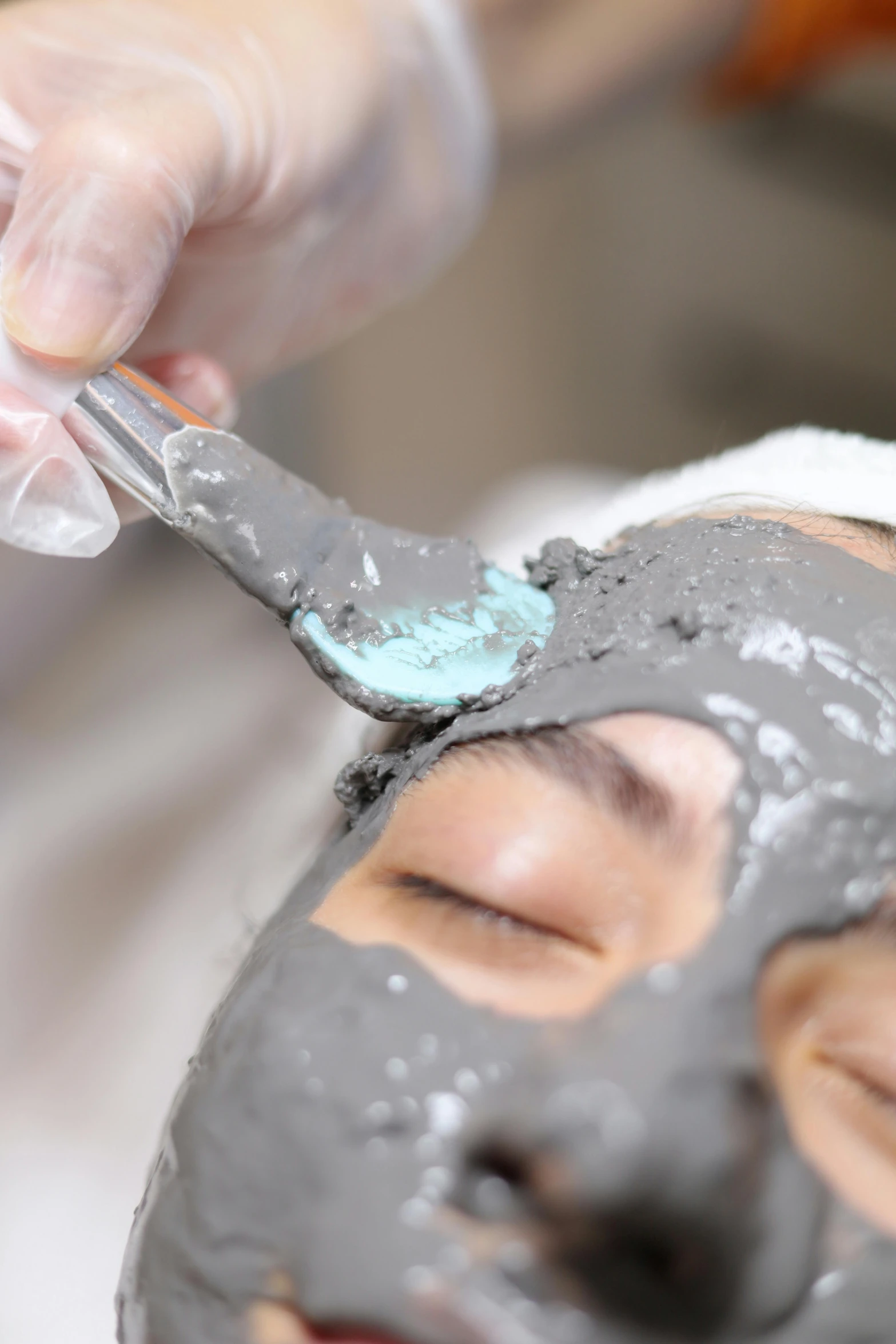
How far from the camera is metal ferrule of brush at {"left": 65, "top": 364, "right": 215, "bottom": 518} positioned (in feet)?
2.00

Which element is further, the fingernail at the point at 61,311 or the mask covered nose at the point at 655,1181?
the fingernail at the point at 61,311

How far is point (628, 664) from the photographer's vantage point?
0.56 meters

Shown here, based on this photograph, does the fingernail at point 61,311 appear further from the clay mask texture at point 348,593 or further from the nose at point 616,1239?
the nose at point 616,1239

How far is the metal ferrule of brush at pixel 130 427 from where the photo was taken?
0.61 metres

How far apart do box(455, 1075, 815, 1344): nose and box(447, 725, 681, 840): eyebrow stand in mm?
117

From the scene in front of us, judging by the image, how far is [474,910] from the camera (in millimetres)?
531

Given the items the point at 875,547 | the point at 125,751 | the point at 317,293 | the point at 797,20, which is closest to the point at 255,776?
the point at 125,751

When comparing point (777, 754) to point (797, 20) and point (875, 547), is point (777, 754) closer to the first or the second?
point (875, 547)

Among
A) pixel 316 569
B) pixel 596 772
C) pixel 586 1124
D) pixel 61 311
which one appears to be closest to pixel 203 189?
pixel 61 311

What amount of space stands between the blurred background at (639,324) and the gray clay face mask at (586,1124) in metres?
1.02

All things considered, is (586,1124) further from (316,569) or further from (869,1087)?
(316,569)

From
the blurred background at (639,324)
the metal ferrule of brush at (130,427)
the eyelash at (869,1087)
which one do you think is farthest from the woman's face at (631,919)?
the blurred background at (639,324)

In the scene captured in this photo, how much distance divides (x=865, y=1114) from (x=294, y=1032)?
0.26 metres

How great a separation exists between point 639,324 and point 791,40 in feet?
2.15
